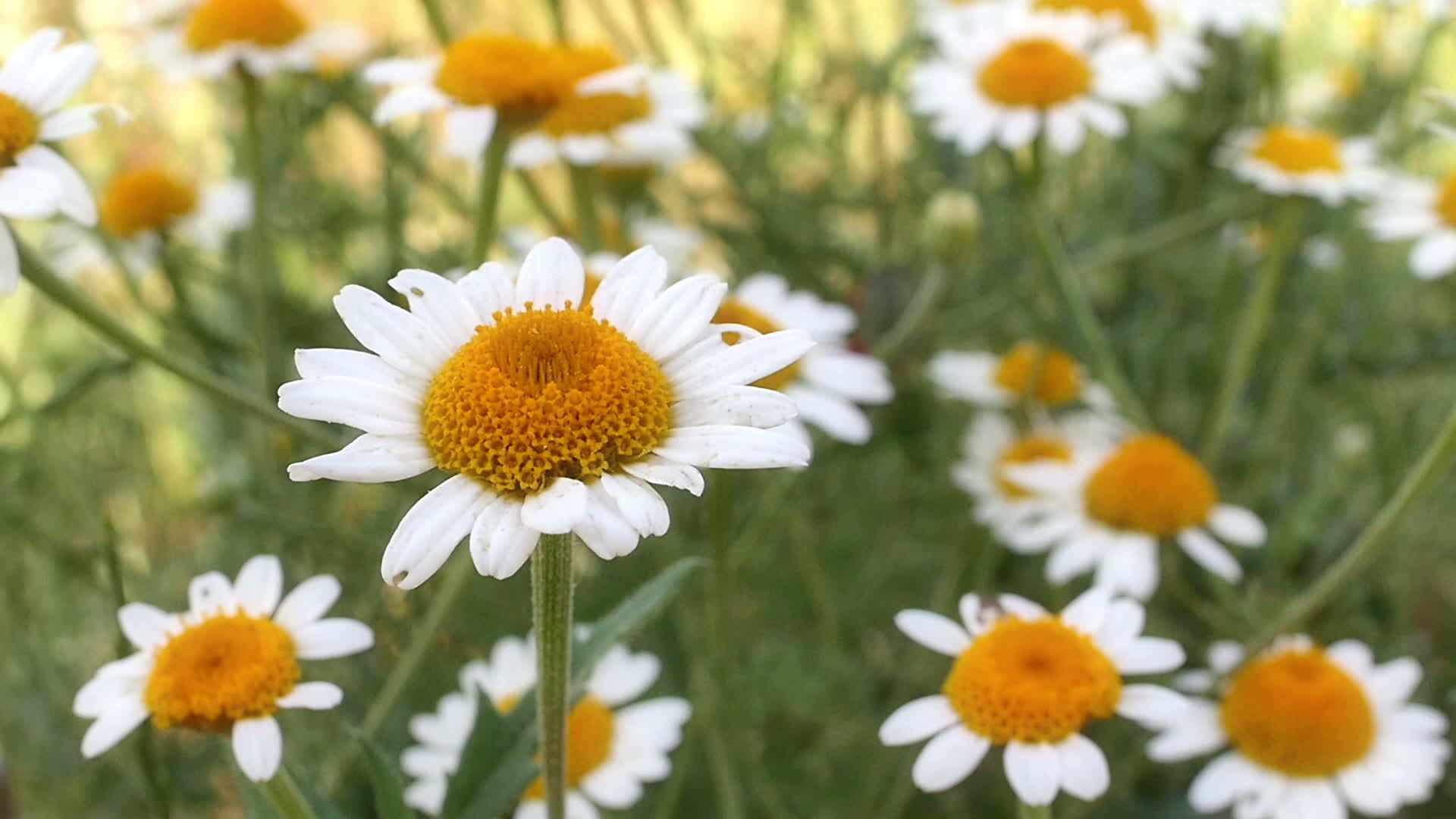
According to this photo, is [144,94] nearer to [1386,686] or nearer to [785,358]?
[785,358]

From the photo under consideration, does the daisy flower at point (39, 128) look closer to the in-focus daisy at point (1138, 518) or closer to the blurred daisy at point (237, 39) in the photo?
the blurred daisy at point (237, 39)

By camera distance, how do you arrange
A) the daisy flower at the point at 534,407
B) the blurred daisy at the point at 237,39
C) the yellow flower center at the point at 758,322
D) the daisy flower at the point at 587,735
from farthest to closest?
the blurred daisy at the point at 237,39
the yellow flower center at the point at 758,322
the daisy flower at the point at 587,735
the daisy flower at the point at 534,407

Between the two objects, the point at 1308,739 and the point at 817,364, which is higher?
the point at 817,364

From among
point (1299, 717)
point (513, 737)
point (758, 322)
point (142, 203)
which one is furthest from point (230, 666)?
point (142, 203)

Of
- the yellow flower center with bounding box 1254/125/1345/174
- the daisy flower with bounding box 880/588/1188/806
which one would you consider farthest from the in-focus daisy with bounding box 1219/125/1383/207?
the daisy flower with bounding box 880/588/1188/806

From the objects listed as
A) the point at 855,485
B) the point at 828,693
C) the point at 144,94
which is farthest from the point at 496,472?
the point at 144,94

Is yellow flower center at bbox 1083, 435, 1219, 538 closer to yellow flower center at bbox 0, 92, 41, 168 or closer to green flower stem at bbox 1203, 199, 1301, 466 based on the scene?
green flower stem at bbox 1203, 199, 1301, 466

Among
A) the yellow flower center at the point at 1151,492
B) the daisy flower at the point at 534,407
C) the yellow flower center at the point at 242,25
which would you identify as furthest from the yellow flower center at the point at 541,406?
the yellow flower center at the point at 242,25

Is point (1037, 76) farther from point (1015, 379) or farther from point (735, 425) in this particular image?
point (735, 425)
